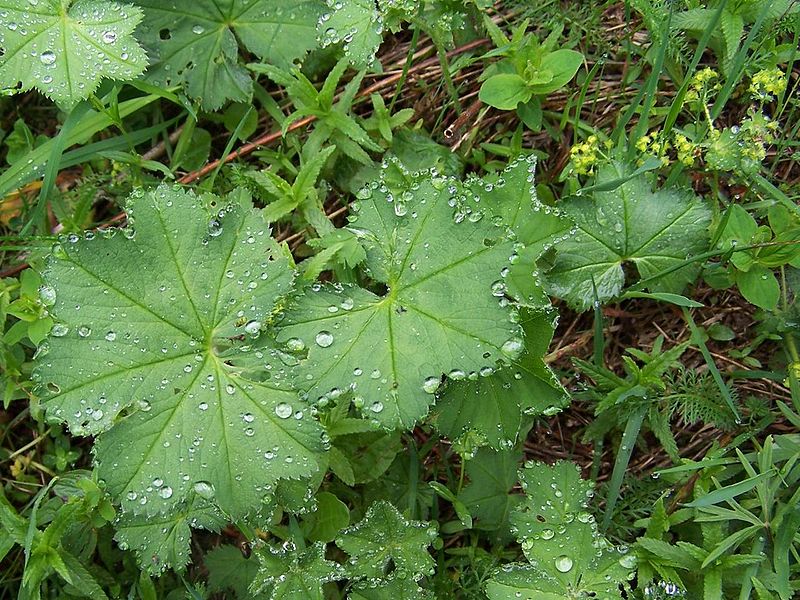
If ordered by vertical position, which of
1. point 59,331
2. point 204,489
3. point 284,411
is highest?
point 59,331

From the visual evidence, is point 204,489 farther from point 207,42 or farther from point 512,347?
point 207,42

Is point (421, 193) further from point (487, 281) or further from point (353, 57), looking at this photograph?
point (353, 57)

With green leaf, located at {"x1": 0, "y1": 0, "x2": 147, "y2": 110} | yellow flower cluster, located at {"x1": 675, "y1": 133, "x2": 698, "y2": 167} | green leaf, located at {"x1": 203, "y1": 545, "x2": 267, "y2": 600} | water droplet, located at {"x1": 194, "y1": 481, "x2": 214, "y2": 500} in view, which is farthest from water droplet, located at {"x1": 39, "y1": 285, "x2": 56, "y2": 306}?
yellow flower cluster, located at {"x1": 675, "y1": 133, "x2": 698, "y2": 167}

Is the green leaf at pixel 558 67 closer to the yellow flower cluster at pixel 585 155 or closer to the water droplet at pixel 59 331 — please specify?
the yellow flower cluster at pixel 585 155

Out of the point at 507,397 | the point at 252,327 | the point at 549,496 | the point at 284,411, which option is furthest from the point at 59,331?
the point at 549,496

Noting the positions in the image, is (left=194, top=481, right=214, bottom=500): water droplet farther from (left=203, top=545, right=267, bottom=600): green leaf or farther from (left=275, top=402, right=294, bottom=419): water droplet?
(left=203, top=545, right=267, bottom=600): green leaf

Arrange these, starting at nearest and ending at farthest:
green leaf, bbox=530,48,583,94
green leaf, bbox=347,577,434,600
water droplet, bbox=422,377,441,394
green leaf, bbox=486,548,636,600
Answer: water droplet, bbox=422,377,441,394 → green leaf, bbox=486,548,636,600 → green leaf, bbox=347,577,434,600 → green leaf, bbox=530,48,583,94

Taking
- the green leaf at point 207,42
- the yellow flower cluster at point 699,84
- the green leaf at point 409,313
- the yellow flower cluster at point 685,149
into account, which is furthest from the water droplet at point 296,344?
the yellow flower cluster at point 699,84

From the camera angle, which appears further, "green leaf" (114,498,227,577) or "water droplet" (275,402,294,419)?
"green leaf" (114,498,227,577)
